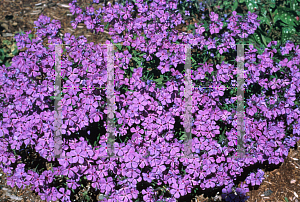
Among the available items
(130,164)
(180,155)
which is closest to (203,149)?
(180,155)

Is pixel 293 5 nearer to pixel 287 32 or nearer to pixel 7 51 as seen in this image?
pixel 287 32

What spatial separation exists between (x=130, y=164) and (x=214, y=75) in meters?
1.52

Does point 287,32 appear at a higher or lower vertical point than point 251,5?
lower

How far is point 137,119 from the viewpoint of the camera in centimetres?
319

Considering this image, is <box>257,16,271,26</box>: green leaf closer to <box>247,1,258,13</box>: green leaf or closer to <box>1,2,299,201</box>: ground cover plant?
<box>247,1,258,13</box>: green leaf

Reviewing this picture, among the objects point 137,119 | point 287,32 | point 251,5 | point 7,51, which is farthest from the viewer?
point 7,51

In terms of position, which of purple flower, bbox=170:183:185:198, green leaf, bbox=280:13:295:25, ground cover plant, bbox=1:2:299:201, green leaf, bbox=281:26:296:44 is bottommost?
purple flower, bbox=170:183:185:198

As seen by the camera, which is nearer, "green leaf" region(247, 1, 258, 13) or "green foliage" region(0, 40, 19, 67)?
"green leaf" region(247, 1, 258, 13)

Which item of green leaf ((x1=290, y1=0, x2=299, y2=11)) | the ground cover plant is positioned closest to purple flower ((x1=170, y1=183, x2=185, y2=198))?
the ground cover plant

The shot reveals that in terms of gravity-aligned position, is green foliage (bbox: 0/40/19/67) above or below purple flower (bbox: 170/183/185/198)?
above

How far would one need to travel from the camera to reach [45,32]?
3531 mm

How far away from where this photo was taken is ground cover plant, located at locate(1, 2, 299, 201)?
3131 mm

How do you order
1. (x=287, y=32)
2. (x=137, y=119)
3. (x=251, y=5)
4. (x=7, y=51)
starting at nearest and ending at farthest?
(x=137, y=119) → (x=287, y=32) → (x=251, y=5) → (x=7, y=51)

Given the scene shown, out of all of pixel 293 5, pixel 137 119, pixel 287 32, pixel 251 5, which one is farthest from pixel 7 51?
pixel 293 5
